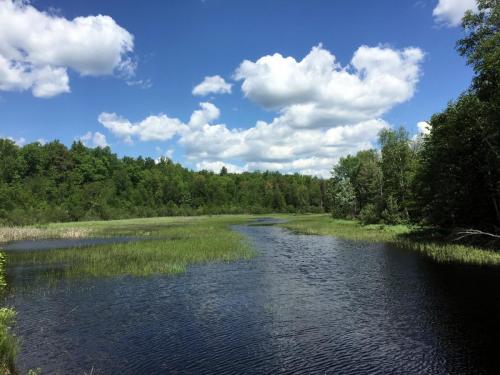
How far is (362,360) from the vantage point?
1507 centimetres

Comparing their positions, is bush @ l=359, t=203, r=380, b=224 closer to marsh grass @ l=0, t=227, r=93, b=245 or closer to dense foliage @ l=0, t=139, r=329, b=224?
marsh grass @ l=0, t=227, r=93, b=245

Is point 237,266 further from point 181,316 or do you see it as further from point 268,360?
point 268,360

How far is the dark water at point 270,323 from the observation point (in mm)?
15008

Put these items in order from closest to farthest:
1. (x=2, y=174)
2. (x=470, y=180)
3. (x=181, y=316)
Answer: (x=181, y=316), (x=470, y=180), (x=2, y=174)

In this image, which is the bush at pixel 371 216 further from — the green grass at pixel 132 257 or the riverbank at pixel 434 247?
the green grass at pixel 132 257

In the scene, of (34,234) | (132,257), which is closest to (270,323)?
(132,257)

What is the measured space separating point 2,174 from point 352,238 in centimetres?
13814

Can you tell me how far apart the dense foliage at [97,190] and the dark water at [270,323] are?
A: 81596 millimetres

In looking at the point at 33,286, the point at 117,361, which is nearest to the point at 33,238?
the point at 33,286

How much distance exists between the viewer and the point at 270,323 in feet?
64.4

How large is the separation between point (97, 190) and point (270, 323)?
13788cm

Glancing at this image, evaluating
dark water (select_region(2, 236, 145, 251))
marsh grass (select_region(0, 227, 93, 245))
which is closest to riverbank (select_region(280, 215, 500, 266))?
dark water (select_region(2, 236, 145, 251))

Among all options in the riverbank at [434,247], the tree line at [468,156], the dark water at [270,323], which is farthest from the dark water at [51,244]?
the tree line at [468,156]

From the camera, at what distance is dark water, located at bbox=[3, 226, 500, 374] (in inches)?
591
